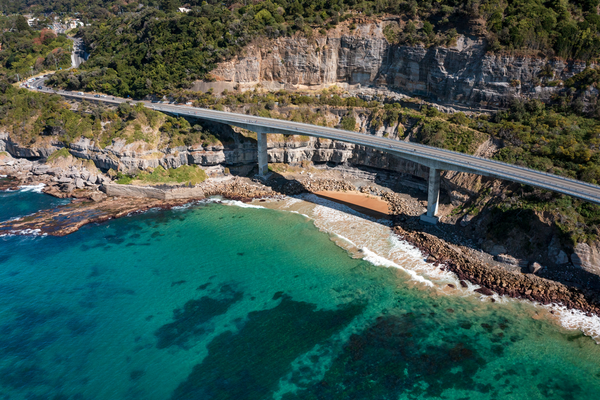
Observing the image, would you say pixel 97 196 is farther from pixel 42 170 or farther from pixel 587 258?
pixel 587 258

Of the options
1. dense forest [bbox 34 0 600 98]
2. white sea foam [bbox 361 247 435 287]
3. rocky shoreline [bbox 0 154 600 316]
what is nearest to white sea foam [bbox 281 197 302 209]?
rocky shoreline [bbox 0 154 600 316]

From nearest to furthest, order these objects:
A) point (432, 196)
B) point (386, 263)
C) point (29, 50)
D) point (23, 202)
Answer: point (386, 263), point (432, 196), point (23, 202), point (29, 50)

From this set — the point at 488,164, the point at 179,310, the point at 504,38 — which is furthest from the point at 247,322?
the point at 504,38

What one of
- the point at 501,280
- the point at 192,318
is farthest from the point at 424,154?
the point at 192,318

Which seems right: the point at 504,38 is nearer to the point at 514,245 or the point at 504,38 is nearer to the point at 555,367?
the point at 514,245

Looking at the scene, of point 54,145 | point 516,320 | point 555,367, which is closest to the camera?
point 555,367

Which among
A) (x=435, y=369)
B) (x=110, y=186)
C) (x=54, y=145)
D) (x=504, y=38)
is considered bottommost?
(x=435, y=369)
